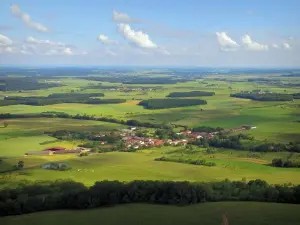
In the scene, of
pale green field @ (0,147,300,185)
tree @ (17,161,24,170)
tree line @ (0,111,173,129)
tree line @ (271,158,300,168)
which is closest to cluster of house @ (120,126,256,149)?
tree line @ (0,111,173,129)

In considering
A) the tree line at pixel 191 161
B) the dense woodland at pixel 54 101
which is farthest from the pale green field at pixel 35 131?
the dense woodland at pixel 54 101

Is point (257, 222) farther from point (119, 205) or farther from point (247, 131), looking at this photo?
point (247, 131)

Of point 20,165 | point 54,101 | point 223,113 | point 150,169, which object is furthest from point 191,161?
point 54,101

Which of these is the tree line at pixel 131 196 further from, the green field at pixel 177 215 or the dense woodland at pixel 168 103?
the dense woodland at pixel 168 103

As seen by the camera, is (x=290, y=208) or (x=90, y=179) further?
(x=90, y=179)

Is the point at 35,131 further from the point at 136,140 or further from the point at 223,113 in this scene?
the point at 223,113

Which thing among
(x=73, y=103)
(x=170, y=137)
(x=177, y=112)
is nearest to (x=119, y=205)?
(x=170, y=137)

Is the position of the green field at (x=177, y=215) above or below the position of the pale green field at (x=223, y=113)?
above
